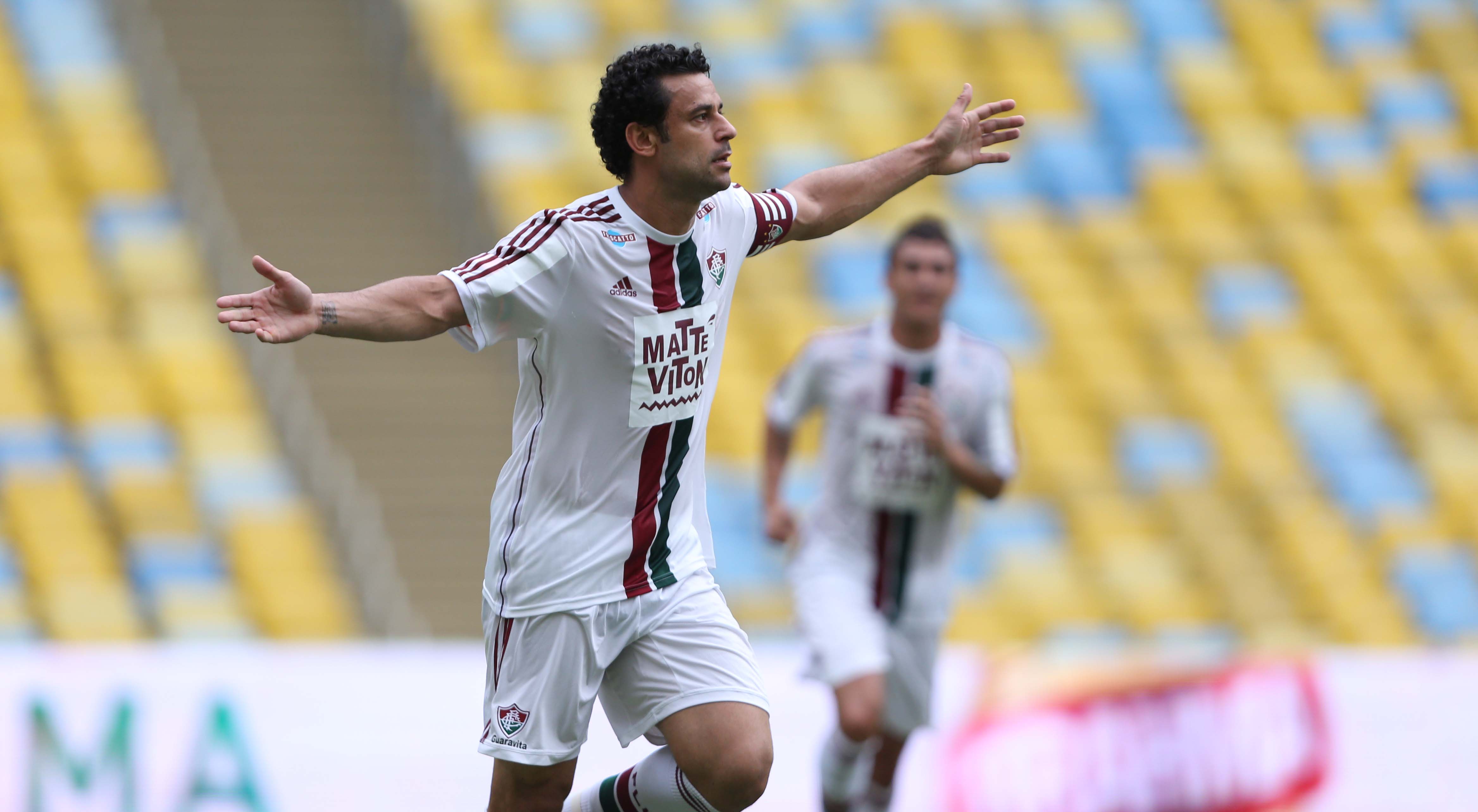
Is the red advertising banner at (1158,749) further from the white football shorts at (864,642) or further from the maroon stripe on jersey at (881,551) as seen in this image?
the maroon stripe on jersey at (881,551)

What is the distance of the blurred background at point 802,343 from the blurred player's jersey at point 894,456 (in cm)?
123

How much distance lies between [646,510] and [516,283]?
0.69m

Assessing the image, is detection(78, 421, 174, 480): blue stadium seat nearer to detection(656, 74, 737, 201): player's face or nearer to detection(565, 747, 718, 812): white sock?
detection(565, 747, 718, 812): white sock

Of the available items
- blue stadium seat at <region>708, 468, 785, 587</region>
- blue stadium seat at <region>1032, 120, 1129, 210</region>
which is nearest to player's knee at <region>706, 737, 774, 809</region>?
blue stadium seat at <region>708, 468, 785, 587</region>

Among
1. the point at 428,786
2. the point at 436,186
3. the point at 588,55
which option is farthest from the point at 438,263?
the point at 428,786

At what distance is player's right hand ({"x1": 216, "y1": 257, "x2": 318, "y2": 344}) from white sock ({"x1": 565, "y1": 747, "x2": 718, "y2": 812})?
1.51m

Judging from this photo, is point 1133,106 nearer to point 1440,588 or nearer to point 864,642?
point 1440,588

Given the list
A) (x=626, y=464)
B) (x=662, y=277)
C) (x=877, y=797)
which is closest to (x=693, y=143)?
(x=662, y=277)

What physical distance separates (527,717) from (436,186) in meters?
7.89

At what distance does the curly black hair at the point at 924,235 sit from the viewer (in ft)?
21.2

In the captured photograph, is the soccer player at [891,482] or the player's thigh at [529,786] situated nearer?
the player's thigh at [529,786]

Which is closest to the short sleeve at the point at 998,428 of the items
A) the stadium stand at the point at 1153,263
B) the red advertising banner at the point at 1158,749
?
the red advertising banner at the point at 1158,749

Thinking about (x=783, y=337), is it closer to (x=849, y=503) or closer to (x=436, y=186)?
(x=436, y=186)

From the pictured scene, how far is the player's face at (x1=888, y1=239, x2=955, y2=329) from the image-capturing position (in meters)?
6.45
